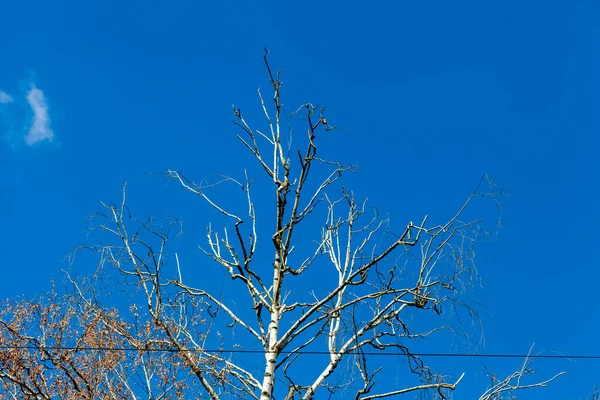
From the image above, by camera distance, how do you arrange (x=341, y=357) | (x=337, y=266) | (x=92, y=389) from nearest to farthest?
(x=341, y=357), (x=92, y=389), (x=337, y=266)

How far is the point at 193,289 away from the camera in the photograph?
6.02 meters

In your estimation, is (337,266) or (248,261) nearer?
(248,261)

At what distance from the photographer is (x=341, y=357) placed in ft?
19.7

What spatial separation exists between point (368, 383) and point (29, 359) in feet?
13.5

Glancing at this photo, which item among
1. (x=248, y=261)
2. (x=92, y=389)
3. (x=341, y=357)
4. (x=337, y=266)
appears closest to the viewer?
(x=248, y=261)

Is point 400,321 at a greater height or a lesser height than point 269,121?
lesser

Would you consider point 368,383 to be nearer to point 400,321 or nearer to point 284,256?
point 400,321

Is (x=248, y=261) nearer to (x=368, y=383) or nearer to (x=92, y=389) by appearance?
(x=368, y=383)

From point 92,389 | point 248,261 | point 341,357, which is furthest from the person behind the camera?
point 92,389

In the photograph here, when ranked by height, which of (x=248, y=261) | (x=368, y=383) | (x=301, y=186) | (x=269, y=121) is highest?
(x=269, y=121)

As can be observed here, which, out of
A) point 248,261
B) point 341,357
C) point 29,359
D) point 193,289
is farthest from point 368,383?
point 29,359

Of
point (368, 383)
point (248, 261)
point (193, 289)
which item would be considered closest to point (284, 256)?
point (248, 261)

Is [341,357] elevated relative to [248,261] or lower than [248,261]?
lower

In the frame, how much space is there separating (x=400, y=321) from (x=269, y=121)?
2591 millimetres
